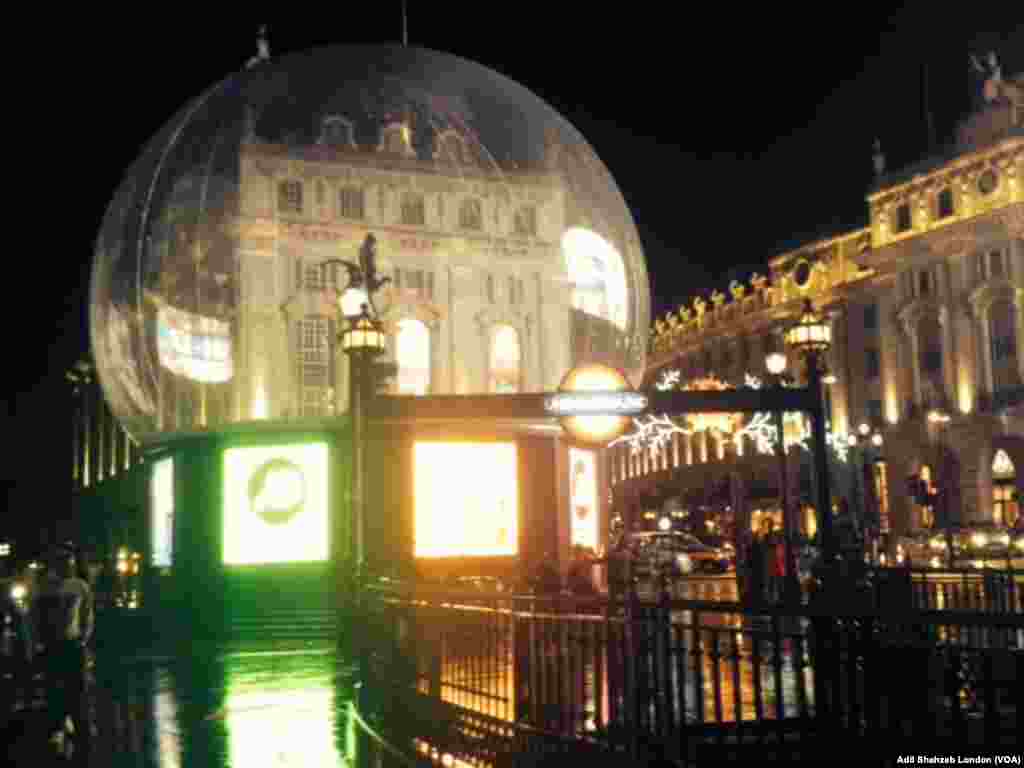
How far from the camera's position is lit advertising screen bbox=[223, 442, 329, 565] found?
30.0 metres

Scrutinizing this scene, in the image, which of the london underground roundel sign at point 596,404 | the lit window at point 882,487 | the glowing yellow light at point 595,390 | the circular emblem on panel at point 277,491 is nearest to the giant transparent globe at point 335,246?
the circular emblem on panel at point 277,491

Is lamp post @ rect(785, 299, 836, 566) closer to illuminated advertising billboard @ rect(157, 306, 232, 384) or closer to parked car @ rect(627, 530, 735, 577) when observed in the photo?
illuminated advertising billboard @ rect(157, 306, 232, 384)

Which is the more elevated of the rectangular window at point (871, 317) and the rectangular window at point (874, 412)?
the rectangular window at point (871, 317)

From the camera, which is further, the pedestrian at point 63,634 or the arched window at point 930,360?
the arched window at point 930,360

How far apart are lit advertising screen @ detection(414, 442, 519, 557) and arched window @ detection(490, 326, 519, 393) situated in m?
2.04

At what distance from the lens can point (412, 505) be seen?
29.6m

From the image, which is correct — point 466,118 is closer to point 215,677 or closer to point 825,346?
point 825,346

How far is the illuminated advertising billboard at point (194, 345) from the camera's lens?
3036 cm

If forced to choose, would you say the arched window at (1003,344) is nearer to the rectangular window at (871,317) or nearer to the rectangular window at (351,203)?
the rectangular window at (871,317)

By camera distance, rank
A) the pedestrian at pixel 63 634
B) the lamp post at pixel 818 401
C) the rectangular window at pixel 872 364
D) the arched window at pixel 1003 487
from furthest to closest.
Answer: the rectangular window at pixel 872 364 < the arched window at pixel 1003 487 < the lamp post at pixel 818 401 < the pedestrian at pixel 63 634

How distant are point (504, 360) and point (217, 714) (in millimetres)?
18753

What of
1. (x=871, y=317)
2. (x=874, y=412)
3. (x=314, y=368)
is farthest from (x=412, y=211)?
(x=871, y=317)

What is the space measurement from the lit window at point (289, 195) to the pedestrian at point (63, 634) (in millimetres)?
17065

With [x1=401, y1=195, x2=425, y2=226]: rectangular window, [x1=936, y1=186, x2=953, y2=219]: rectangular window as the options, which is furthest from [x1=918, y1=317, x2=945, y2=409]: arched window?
[x1=401, y1=195, x2=425, y2=226]: rectangular window
